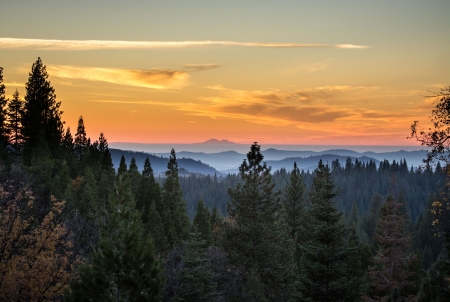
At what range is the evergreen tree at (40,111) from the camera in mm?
53028

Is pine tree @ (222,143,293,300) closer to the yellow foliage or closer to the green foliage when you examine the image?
the green foliage

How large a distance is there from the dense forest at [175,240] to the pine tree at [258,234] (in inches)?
3.3

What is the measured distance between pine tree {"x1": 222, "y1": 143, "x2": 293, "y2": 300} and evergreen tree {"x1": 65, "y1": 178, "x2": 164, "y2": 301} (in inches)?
546

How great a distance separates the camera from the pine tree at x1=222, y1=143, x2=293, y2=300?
2792 cm

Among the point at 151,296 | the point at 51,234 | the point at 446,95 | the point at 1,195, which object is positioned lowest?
the point at 151,296

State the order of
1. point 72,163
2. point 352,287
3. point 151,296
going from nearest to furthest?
point 151,296 < point 352,287 < point 72,163

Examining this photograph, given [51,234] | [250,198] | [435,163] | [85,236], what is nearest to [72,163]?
[85,236]

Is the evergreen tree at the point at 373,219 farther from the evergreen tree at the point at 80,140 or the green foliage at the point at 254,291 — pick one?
the green foliage at the point at 254,291

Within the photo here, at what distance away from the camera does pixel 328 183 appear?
21.1m

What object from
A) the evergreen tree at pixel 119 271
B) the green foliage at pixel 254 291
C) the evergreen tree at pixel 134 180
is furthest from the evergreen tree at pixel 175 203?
the evergreen tree at pixel 119 271

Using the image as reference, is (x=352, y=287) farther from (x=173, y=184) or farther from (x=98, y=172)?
(x=98, y=172)

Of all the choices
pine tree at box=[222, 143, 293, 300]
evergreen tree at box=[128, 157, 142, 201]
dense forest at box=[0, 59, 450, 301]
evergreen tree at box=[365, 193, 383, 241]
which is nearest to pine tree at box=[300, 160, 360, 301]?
dense forest at box=[0, 59, 450, 301]

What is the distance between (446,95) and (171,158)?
54.5 m

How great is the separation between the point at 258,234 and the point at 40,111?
4327cm
